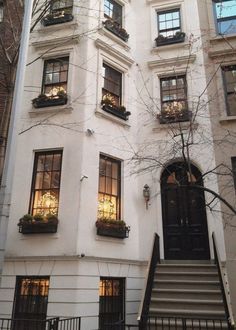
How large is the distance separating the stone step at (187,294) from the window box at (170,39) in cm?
868

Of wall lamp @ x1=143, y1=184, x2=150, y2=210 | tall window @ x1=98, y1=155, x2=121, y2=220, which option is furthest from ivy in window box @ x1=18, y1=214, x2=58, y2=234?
wall lamp @ x1=143, y1=184, x2=150, y2=210

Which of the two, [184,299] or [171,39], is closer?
[184,299]

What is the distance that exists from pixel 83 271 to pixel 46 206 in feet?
7.06

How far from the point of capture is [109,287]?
373 inches

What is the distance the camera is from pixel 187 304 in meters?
8.39

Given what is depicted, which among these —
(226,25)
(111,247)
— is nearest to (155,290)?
(111,247)

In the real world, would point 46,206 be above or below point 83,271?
above

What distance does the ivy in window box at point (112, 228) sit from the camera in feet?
31.1

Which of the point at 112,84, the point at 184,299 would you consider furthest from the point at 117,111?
the point at 184,299

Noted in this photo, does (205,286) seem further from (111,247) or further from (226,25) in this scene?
(226,25)

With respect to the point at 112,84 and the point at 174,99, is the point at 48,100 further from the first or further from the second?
the point at 174,99

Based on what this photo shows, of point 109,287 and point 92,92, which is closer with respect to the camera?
point 109,287

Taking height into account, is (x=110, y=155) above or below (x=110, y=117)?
below

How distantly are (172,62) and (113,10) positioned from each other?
3.13 m
